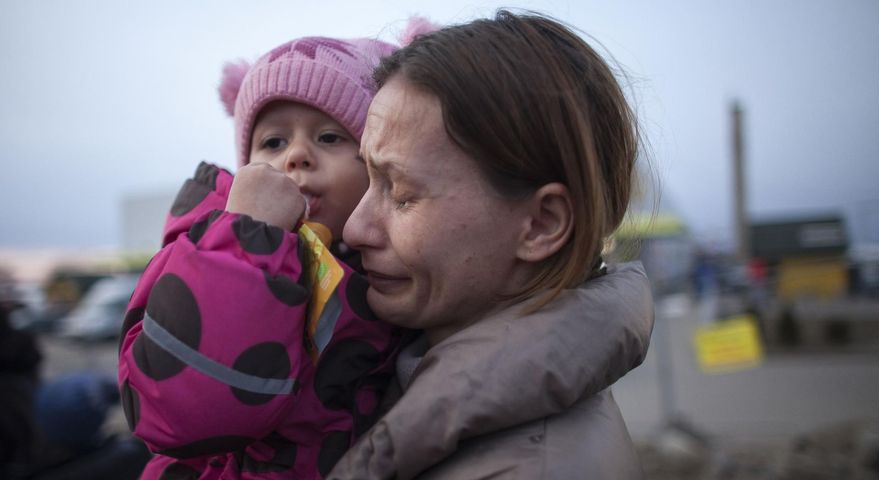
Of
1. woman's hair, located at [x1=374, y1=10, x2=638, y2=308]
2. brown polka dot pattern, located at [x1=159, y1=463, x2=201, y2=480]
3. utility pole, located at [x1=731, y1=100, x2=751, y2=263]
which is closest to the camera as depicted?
woman's hair, located at [x1=374, y1=10, x2=638, y2=308]

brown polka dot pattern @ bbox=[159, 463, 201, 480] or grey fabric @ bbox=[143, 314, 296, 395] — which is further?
brown polka dot pattern @ bbox=[159, 463, 201, 480]

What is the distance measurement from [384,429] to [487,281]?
0.33 m

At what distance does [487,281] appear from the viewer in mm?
1227

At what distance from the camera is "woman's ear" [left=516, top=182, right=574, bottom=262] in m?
1.20

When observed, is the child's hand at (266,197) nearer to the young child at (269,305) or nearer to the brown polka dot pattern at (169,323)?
the young child at (269,305)

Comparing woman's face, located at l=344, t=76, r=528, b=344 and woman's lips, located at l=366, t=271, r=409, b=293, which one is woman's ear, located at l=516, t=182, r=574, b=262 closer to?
woman's face, located at l=344, t=76, r=528, b=344

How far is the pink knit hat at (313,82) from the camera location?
1.46 metres

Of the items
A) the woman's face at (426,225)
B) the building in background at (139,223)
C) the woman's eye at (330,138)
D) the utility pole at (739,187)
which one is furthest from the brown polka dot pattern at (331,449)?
the building in background at (139,223)

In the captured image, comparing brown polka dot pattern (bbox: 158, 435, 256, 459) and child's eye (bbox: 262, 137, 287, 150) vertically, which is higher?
child's eye (bbox: 262, 137, 287, 150)

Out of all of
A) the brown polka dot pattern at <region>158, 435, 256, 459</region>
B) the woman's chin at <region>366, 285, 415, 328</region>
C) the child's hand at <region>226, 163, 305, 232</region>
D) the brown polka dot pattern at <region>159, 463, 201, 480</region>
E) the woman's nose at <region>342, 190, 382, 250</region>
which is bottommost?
the brown polka dot pattern at <region>159, 463, 201, 480</region>

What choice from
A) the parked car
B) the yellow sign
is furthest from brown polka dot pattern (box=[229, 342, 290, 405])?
the parked car

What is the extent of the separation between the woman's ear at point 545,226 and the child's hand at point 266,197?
0.41 m

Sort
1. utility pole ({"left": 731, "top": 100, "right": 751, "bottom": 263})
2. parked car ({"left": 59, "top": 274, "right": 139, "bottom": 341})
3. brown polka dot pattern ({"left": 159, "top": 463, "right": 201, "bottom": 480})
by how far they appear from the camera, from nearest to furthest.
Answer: brown polka dot pattern ({"left": 159, "top": 463, "right": 201, "bottom": 480}) → parked car ({"left": 59, "top": 274, "right": 139, "bottom": 341}) → utility pole ({"left": 731, "top": 100, "right": 751, "bottom": 263})

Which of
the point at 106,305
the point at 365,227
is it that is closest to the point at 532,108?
the point at 365,227
